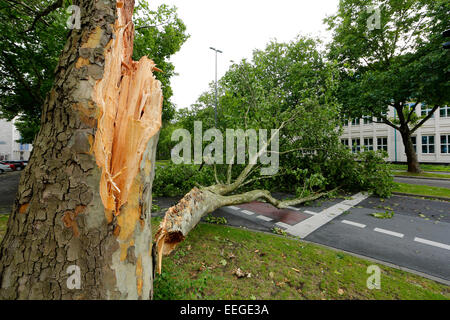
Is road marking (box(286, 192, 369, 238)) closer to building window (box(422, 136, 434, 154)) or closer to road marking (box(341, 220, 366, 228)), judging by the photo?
road marking (box(341, 220, 366, 228))

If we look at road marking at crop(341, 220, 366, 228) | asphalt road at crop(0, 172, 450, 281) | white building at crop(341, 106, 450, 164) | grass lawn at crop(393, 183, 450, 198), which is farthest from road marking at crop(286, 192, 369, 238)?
white building at crop(341, 106, 450, 164)

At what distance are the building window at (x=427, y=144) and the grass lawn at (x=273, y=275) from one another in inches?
1150

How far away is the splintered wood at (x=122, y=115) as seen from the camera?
59.3 inches

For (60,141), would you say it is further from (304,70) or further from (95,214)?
(304,70)

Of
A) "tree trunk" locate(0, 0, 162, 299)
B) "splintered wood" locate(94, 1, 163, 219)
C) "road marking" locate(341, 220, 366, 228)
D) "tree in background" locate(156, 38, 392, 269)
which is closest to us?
"tree trunk" locate(0, 0, 162, 299)

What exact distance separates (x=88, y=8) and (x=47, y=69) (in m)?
11.0

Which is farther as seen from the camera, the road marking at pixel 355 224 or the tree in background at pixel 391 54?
the tree in background at pixel 391 54

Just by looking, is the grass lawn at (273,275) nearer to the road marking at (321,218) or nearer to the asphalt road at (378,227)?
the asphalt road at (378,227)

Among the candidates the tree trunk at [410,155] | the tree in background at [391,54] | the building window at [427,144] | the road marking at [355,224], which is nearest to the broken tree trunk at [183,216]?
the road marking at [355,224]

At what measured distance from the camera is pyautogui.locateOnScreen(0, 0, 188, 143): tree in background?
681 centimetres

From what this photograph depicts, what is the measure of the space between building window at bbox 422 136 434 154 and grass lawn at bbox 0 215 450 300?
2920 centimetres

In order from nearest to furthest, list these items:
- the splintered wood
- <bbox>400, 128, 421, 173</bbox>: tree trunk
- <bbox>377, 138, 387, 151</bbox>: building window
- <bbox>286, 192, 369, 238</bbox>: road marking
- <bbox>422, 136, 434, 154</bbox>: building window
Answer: the splintered wood, <bbox>286, 192, 369, 238</bbox>: road marking, <bbox>400, 128, 421, 173</bbox>: tree trunk, <bbox>422, 136, 434, 154</bbox>: building window, <bbox>377, 138, 387, 151</bbox>: building window

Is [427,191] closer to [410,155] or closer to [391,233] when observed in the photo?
[391,233]
